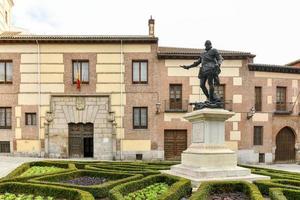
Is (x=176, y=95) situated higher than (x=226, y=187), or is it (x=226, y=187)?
(x=176, y=95)

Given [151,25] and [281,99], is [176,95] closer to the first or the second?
[151,25]

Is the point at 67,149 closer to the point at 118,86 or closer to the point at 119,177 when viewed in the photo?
the point at 118,86

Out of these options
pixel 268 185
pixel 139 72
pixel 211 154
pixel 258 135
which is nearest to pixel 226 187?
pixel 268 185

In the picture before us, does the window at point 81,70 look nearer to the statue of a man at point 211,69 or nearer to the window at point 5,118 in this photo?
the window at point 5,118

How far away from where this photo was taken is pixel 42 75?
27.4 m

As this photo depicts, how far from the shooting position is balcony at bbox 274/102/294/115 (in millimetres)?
30000

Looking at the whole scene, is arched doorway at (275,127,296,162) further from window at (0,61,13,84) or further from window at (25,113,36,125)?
window at (0,61,13,84)

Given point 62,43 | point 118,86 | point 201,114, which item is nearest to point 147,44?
point 118,86

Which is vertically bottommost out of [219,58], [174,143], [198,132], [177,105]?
[174,143]

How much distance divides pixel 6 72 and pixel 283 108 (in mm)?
21848

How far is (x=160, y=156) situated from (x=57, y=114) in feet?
26.8

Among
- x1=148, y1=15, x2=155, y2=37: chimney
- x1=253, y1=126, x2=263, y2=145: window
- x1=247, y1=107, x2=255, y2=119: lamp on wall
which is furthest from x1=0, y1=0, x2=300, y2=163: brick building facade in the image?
x1=148, y1=15, x2=155, y2=37: chimney

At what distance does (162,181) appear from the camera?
12.1m

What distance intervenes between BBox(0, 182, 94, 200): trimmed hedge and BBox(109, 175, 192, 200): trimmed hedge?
772mm
